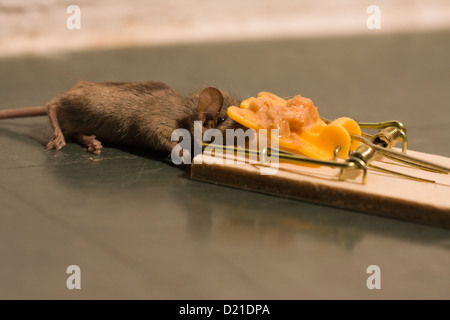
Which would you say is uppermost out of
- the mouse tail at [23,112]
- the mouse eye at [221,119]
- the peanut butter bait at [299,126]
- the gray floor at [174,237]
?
the mouse tail at [23,112]

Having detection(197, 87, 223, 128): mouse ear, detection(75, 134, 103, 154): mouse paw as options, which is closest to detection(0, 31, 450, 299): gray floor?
detection(75, 134, 103, 154): mouse paw

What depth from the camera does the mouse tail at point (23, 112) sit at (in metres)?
4.16

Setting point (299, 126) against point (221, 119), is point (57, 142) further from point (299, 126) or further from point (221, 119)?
point (299, 126)

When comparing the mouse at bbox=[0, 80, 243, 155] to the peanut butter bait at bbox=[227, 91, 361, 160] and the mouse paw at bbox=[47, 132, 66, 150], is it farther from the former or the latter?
the peanut butter bait at bbox=[227, 91, 361, 160]

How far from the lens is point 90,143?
3.78 metres

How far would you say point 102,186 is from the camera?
128 inches

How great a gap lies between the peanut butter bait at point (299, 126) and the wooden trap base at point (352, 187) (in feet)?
0.42

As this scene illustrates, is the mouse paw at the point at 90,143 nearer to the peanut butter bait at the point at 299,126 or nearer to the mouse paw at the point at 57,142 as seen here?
the mouse paw at the point at 57,142

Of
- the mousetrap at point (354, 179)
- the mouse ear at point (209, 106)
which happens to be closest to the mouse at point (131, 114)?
A: the mouse ear at point (209, 106)

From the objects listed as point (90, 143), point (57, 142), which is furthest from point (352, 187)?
point (57, 142)

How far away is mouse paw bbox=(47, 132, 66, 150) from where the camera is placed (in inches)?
149

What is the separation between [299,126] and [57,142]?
1340 mm
